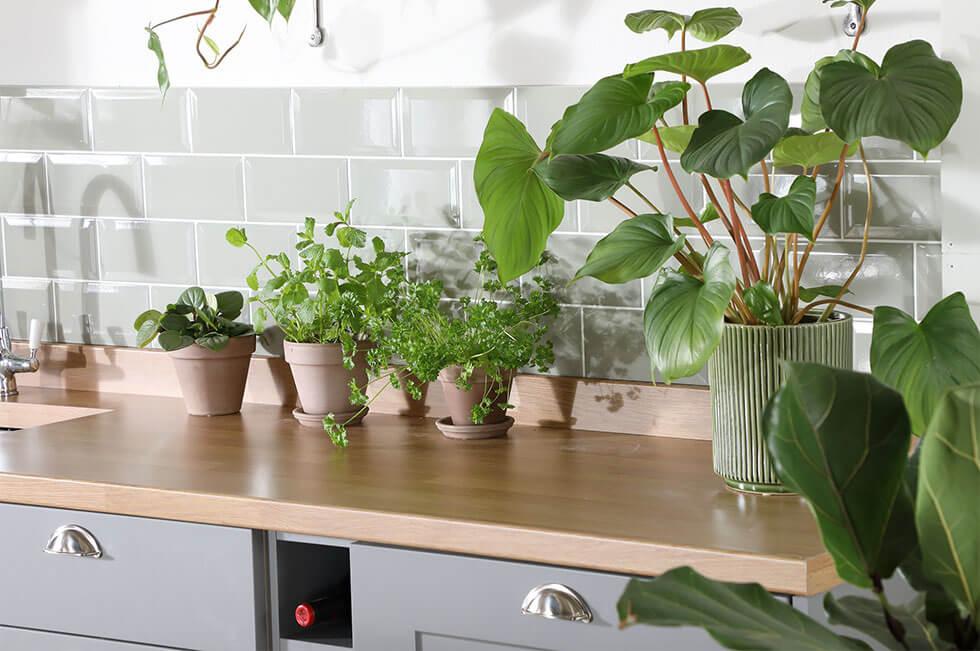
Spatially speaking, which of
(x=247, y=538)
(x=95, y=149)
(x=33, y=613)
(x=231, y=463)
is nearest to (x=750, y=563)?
(x=247, y=538)

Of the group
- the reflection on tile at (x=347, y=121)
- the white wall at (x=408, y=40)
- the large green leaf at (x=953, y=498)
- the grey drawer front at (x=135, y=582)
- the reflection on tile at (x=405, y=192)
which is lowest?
the grey drawer front at (x=135, y=582)

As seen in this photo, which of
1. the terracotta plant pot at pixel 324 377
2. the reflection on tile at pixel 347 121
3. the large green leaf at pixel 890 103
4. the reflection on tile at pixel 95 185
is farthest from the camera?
the reflection on tile at pixel 95 185

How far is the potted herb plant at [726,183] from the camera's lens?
4.92 feet

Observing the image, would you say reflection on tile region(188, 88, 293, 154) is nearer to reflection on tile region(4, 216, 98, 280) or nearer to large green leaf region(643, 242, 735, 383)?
reflection on tile region(4, 216, 98, 280)

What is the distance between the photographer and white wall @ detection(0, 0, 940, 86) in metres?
1.97

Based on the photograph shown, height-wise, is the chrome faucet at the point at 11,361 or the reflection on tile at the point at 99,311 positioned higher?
the reflection on tile at the point at 99,311

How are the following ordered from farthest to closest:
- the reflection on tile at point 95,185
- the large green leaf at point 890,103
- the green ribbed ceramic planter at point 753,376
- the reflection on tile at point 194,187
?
the reflection on tile at point 95,185 → the reflection on tile at point 194,187 → the green ribbed ceramic planter at point 753,376 → the large green leaf at point 890,103

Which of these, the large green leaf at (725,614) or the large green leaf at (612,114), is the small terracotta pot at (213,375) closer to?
the large green leaf at (612,114)

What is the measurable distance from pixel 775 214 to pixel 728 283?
0.11 meters

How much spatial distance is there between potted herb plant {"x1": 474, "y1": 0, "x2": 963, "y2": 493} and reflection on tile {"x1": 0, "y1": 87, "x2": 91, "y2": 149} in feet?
3.74

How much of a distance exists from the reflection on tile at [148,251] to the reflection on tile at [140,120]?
16cm

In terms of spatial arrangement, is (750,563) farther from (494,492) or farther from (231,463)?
(231,463)

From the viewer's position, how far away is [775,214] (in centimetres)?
160

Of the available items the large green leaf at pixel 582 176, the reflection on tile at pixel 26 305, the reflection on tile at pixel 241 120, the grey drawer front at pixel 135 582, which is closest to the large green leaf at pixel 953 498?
the large green leaf at pixel 582 176
